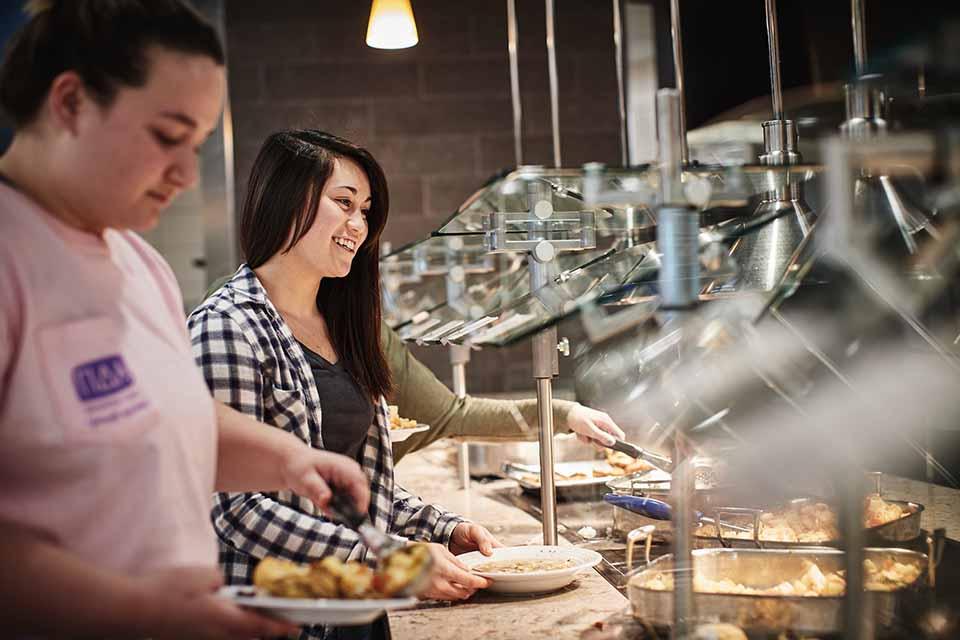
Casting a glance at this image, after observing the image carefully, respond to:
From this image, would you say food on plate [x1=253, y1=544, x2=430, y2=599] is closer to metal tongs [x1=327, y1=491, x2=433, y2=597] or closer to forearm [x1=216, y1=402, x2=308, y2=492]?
metal tongs [x1=327, y1=491, x2=433, y2=597]

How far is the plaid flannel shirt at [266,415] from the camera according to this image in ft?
5.97

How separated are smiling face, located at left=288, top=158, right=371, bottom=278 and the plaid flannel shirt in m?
0.14

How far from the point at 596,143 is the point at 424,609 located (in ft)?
12.2

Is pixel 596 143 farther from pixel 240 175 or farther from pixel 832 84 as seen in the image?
pixel 832 84

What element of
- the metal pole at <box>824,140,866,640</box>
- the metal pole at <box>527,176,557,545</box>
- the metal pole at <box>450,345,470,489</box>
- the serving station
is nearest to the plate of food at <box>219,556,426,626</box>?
the serving station

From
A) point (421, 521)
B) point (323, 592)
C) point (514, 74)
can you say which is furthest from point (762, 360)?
point (514, 74)

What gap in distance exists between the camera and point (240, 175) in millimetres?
4957

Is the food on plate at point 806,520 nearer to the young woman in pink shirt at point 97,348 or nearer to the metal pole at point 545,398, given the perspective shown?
the metal pole at point 545,398

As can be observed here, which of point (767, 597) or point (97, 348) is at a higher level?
point (97, 348)

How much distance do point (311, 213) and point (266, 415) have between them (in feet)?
1.47

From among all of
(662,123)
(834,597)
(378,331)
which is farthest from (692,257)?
(378,331)

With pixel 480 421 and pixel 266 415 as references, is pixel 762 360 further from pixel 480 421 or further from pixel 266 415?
pixel 480 421

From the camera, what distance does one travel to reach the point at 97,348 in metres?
1.13

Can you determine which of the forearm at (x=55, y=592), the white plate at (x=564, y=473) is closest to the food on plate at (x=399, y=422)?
the white plate at (x=564, y=473)
